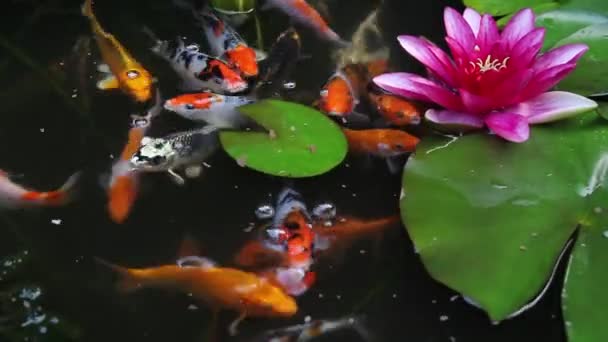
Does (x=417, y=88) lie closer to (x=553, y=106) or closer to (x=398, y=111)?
(x=398, y=111)

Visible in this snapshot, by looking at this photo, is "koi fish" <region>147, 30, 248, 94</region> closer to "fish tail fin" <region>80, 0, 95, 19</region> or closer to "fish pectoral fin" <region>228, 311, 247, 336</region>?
"fish tail fin" <region>80, 0, 95, 19</region>

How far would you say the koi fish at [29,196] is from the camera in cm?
110

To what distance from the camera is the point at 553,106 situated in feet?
3.82

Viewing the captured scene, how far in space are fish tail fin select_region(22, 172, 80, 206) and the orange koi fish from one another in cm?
15

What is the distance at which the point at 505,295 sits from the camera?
947mm

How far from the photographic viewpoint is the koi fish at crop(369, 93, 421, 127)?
48.8 inches

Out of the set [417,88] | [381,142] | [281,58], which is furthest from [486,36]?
[281,58]

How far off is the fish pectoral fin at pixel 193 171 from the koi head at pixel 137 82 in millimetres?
193

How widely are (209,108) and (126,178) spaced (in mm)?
201

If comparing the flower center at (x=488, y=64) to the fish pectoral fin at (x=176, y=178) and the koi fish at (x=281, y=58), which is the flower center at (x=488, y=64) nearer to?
the koi fish at (x=281, y=58)

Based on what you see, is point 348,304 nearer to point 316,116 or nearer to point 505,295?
point 505,295

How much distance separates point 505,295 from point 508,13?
2.12ft

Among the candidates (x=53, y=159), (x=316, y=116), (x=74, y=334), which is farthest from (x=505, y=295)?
(x=53, y=159)

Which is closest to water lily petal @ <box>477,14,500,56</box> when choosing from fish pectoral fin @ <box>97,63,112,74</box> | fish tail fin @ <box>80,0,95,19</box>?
fish pectoral fin @ <box>97,63,112,74</box>
